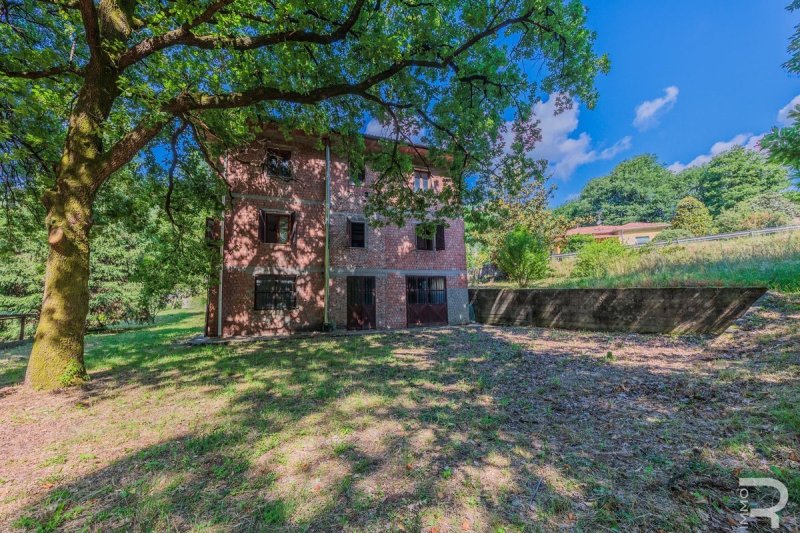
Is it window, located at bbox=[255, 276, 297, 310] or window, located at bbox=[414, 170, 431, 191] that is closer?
window, located at bbox=[255, 276, 297, 310]

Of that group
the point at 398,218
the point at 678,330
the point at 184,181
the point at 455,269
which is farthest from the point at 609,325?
the point at 184,181

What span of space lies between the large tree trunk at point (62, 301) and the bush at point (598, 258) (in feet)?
54.3

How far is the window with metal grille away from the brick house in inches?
1.9

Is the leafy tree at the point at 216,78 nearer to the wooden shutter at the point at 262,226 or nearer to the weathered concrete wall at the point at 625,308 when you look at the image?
the wooden shutter at the point at 262,226

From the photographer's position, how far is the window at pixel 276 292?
12.1 metres

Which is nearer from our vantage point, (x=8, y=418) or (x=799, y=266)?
(x=8, y=418)

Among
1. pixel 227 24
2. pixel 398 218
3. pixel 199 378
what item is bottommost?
pixel 199 378

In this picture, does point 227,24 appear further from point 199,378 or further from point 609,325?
point 609,325

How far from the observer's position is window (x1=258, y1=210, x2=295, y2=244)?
1231 centimetres

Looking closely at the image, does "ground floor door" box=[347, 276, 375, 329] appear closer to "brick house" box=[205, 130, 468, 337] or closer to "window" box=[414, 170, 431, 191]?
"brick house" box=[205, 130, 468, 337]

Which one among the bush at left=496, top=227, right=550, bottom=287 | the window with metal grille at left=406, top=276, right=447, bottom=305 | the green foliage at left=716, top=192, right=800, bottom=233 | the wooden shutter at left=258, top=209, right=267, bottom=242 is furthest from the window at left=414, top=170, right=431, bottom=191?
the green foliage at left=716, top=192, right=800, bottom=233

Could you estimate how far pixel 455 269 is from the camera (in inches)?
595

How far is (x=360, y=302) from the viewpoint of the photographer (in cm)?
1329

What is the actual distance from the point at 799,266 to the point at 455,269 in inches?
416
